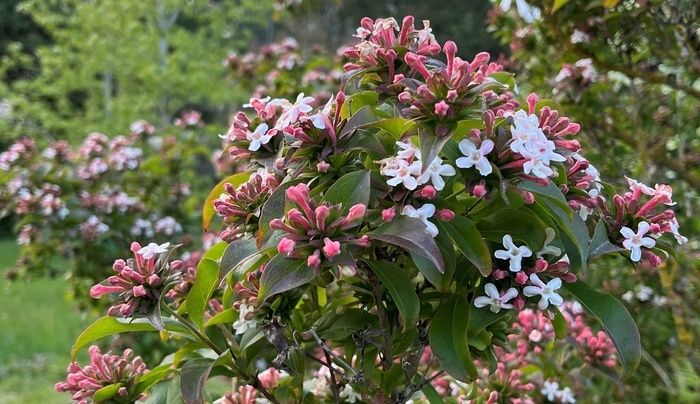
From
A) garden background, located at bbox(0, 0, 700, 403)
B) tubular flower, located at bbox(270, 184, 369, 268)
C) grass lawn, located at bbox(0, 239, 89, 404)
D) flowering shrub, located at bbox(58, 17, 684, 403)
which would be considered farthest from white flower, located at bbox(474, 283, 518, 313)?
grass lawn, located at bbox(0, 239, 89, 404)

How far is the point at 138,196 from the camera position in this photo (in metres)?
3.49

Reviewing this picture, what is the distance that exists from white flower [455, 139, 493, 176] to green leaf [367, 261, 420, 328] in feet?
0.60

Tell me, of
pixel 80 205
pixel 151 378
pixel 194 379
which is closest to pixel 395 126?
pixel 194 379

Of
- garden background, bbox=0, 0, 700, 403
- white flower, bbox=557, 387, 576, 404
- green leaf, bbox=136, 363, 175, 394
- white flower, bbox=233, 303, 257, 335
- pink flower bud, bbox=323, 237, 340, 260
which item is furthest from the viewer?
garden background, bbox=0, 0, 700, 403

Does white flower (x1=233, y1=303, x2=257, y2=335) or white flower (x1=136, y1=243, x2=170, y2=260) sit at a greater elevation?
white flower (x1=136, y1=243, x2=170, y2=260)

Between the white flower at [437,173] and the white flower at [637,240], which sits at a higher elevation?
the white flower at [437,173]

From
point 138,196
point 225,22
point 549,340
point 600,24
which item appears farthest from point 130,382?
point 225,22

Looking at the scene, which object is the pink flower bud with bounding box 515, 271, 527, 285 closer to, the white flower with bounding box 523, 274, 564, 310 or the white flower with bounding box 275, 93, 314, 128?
the white flower with bounding box 523, 274, 564, 310

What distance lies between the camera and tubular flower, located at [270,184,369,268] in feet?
2.89

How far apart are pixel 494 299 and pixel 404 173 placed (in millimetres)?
231

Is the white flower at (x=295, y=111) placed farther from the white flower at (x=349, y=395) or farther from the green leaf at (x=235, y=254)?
the white flower at (x=349, y=395)

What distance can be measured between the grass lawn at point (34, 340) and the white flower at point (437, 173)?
3473mm

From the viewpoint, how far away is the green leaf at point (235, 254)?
3.20ft

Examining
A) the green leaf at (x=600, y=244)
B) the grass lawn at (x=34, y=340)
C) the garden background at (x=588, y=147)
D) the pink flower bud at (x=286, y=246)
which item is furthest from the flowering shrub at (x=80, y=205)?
the green leaf at (x=600, y=244)
